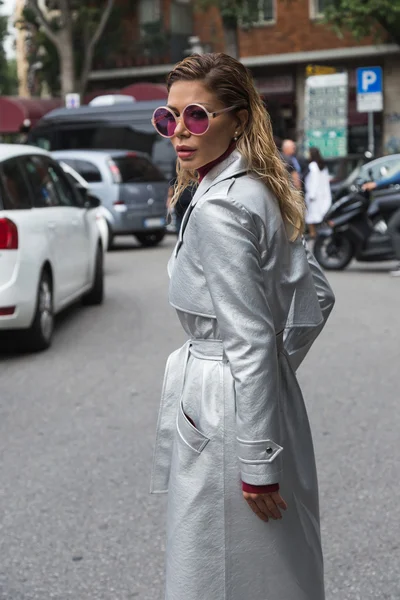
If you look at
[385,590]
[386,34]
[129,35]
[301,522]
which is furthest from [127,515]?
[129,35]

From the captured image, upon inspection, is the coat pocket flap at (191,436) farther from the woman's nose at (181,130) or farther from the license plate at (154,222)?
the license plate at (154,222)

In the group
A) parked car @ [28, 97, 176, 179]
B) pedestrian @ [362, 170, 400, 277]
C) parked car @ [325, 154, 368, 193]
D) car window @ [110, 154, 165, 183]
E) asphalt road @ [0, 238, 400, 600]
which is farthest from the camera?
parked car @ [28, 97, 176, 179]

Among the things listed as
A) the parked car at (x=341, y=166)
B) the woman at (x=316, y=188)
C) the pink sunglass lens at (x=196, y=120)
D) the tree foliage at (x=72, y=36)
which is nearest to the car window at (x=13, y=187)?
the pink sunglass lens at (x=196, y=120)

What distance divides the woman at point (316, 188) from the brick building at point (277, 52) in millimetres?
14744

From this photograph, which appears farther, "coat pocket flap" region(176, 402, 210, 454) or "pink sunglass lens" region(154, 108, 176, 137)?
"pink sunglass lens" region(154, 108, 176, 137)

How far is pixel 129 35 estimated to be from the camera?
43219 millimetres

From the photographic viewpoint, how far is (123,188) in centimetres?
1959

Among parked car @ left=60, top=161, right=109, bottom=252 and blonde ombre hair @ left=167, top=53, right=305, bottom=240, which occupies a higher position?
blonde ombre hair @ left=167, top=53, right=305, bottom=240

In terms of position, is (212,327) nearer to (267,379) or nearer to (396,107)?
(267,379)

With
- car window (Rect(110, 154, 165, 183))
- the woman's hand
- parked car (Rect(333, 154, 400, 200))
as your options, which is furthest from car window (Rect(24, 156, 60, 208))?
car window (Rect(110, 154, 165, 183))

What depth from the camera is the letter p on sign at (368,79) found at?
23872 mm

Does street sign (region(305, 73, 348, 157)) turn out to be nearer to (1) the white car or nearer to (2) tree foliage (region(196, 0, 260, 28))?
(2) tree foliage (region(196, 0, 260, 28))

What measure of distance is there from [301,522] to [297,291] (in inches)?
19.9

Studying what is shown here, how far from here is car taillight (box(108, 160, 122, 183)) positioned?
1959cm
